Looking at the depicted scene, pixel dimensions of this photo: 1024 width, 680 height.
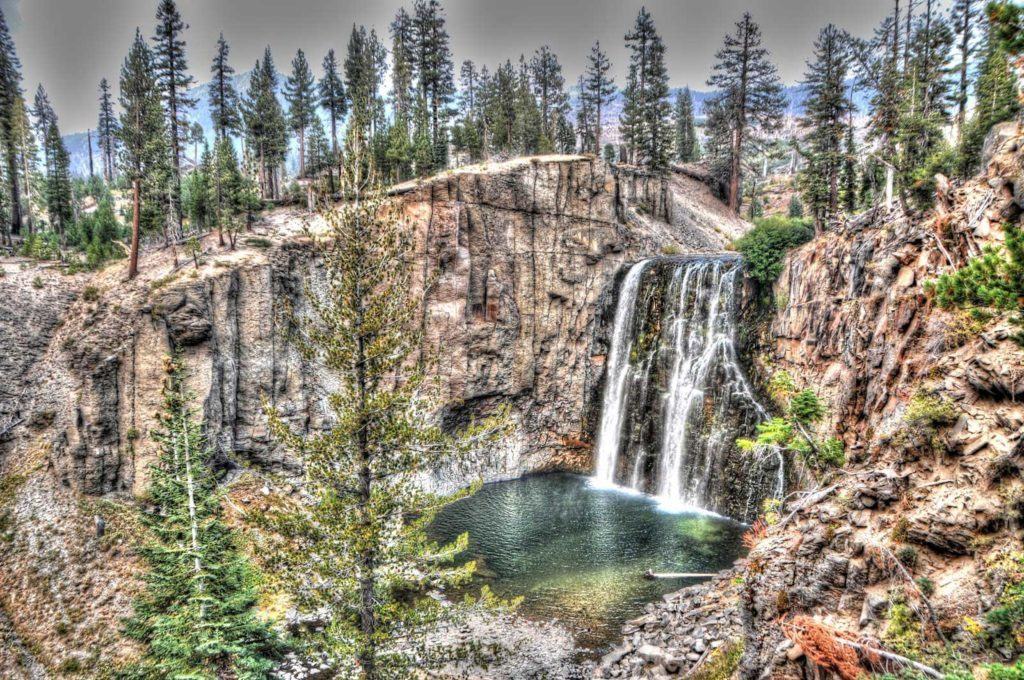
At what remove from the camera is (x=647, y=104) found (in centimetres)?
4612

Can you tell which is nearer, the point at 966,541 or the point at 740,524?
the point at 966,541

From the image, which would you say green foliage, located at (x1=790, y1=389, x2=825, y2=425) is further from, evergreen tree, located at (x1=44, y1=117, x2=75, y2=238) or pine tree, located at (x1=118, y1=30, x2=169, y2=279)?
evergreen tree, located at (x1=44, y1=117, x2=75, y2=238)

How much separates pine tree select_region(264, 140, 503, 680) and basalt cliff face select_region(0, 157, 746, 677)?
6.33 feet

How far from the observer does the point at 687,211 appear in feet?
147

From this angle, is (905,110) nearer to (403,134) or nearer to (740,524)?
(740,524)

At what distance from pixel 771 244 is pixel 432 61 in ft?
111

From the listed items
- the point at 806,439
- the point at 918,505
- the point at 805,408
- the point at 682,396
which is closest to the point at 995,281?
the point at 918,505

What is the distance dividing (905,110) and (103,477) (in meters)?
36.6

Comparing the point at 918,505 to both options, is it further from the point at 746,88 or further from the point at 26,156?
the point at 26,156

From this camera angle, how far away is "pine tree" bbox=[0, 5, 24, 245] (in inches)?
1401

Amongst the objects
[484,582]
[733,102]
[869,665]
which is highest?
[733,102]

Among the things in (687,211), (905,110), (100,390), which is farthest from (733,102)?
(100,390)

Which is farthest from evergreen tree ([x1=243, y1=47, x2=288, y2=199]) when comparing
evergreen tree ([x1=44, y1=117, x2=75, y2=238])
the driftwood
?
the driftwood

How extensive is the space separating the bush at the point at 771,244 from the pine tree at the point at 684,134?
43.7 metres
